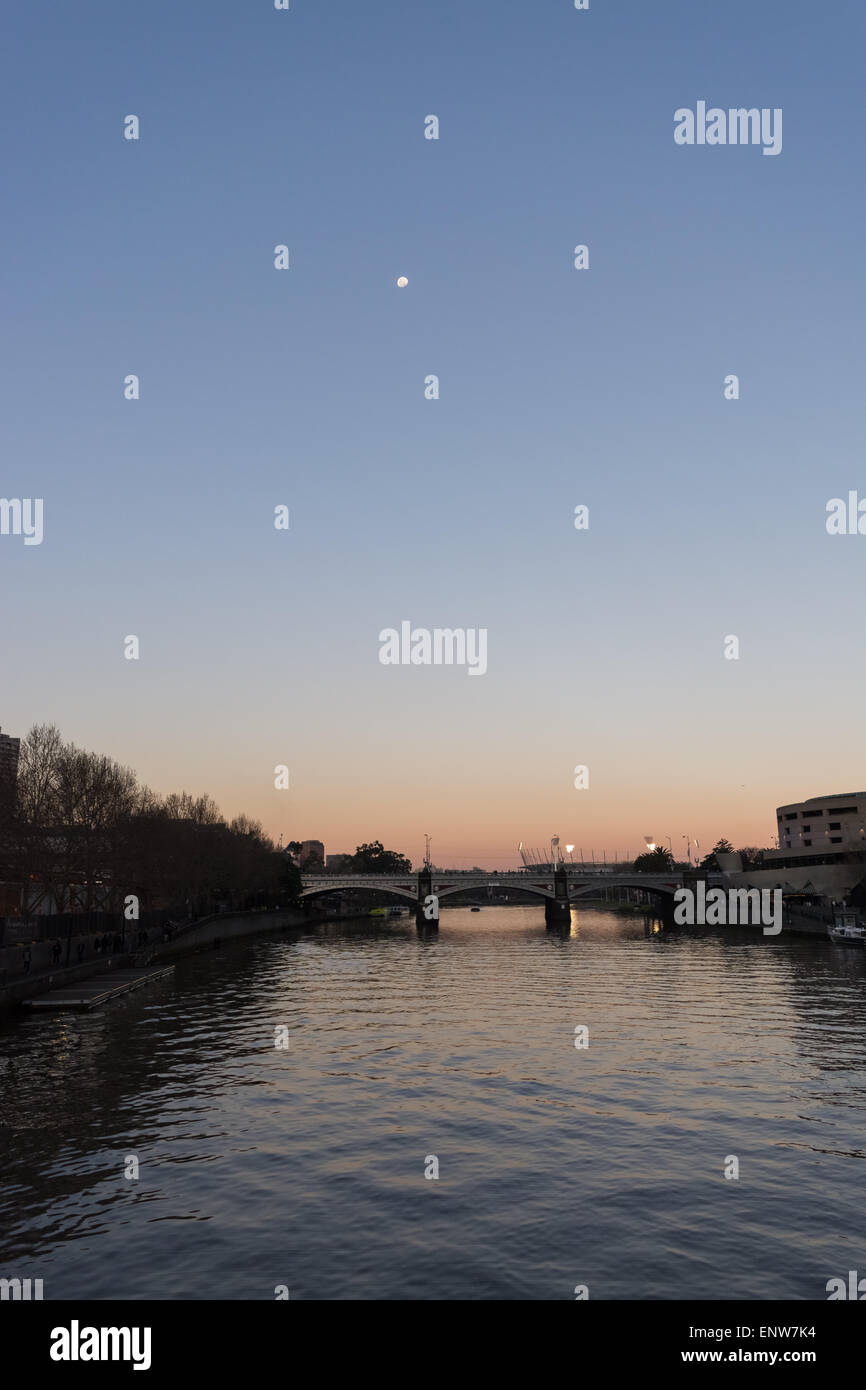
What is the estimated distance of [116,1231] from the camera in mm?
22438

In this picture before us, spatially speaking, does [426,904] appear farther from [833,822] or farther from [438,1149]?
[438,1149]

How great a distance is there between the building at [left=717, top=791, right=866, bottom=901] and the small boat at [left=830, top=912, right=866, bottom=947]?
153ft

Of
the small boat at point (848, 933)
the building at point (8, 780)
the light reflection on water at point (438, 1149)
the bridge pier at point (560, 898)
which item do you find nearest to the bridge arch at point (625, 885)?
the bridge pier at point (560, 898)

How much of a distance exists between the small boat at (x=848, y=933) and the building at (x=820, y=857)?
46.5 meters

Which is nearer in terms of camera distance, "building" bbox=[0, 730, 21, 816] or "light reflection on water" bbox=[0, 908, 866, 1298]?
"light reflection on water" bbox=[0, 908, 866, 1298]

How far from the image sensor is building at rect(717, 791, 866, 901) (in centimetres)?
16788

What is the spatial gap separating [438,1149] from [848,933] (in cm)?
8768

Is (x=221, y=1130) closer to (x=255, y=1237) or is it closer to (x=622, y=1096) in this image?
(x=255, y=1237)

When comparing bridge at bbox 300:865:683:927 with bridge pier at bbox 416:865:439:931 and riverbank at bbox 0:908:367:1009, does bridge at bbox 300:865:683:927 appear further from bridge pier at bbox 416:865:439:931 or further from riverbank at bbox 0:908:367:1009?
riverbank at bbox 0:908:367:1009

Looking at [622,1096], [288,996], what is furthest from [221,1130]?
[288,996]

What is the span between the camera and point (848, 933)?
104 metres

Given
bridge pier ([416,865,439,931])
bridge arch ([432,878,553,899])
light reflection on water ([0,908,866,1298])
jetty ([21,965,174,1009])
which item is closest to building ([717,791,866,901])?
bridge arch ([432,878,553,899])
